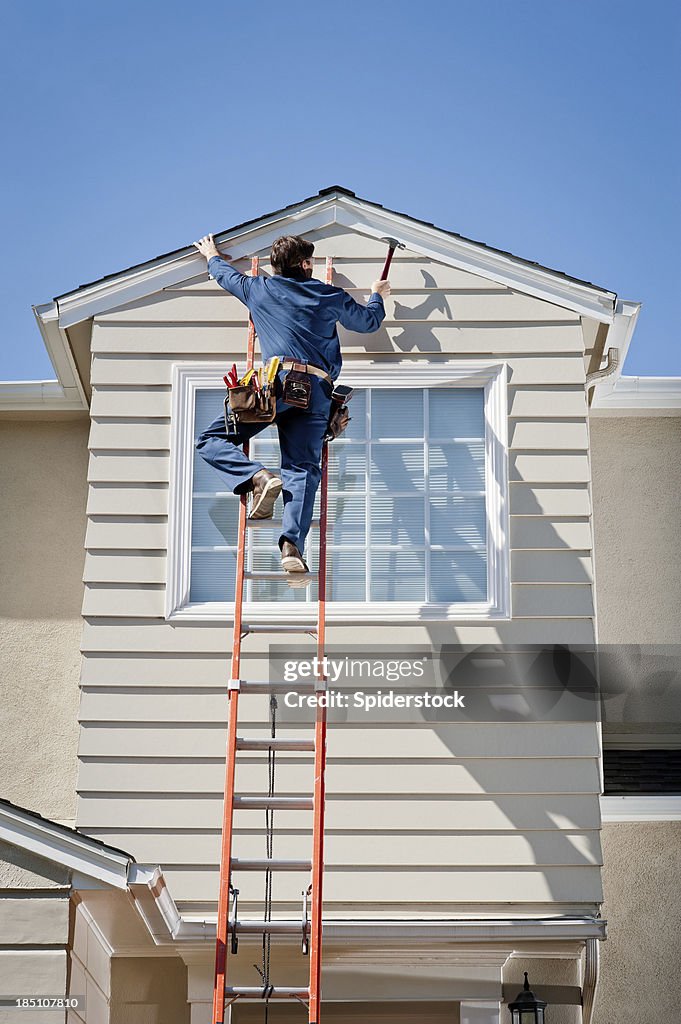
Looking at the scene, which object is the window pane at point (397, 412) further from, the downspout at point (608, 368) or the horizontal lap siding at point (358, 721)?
the downspout at point (608, 368)

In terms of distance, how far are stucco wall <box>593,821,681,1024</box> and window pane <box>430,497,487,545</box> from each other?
2074 mm

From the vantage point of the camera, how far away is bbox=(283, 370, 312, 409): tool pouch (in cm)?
677

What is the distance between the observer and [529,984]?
7527mm

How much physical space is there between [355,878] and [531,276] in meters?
3.69

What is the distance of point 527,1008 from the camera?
7.05 meters

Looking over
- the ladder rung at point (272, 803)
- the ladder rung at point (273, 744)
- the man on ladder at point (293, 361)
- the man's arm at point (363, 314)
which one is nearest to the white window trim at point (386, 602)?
Result: the man's arm at point (363, 314)

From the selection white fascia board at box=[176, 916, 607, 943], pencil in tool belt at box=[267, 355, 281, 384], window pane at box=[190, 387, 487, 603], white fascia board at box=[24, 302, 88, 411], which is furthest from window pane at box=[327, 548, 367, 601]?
white fascia board at box=[24, 302, 88, 411]

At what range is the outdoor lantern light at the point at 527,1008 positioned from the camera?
703 centimetres

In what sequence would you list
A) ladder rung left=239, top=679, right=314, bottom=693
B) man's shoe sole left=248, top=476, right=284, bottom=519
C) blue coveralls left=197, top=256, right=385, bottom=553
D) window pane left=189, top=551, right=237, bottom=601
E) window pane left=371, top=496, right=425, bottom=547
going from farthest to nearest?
window pane left=371, top=496, right=425, bottom=547
window pane left=189, top=551, right=237, bottom=601
blue coveralls left=197, top=256, right=385, bottom=553
man's shoe sole left=248, top=476, right=284, bottom=519
ladder rung left=239, top=679, right=314, bottom=693

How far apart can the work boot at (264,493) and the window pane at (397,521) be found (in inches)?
43.5

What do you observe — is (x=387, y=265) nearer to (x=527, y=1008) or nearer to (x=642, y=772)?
(x=642, y=772)

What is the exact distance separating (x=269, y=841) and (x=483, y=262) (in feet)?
12.0

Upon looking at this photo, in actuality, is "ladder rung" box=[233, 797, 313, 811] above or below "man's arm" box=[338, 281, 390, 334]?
below

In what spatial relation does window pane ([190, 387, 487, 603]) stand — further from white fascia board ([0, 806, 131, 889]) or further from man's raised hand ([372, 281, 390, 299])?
white fascia board ([0, 806, 131, 889])
